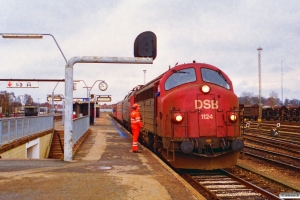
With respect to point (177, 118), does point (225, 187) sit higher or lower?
lower

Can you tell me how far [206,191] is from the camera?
8.41 meters

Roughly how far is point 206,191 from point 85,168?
335 centimetres

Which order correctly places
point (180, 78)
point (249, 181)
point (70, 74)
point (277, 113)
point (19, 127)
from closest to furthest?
point (249, 181) → point (70, 74) → point (180, 78) → point (19, 127) → point (277, 113)

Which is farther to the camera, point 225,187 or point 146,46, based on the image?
point 146,46

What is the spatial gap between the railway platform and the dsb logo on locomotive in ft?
6.87

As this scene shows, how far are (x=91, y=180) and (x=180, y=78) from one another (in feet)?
15.5

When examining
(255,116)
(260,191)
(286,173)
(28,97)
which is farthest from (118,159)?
(28,97)

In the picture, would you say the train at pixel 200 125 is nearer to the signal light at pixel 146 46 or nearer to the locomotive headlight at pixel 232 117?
the locomotive headlight at pixel 232 117

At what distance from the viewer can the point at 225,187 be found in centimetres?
895

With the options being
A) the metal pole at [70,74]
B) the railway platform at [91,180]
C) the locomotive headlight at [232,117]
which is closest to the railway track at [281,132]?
the locomotive headlight at [232,117]

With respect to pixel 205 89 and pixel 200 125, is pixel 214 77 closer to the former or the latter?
pixel 205 89

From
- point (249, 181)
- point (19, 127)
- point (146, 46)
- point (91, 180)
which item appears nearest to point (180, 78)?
point (146, 46)

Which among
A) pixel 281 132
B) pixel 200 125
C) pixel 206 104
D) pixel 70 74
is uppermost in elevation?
pixel 70 74

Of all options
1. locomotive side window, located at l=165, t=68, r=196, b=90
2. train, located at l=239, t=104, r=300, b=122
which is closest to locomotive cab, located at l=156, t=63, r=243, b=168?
locomotive side window, located at l=165, t=68, r=196, b=90
